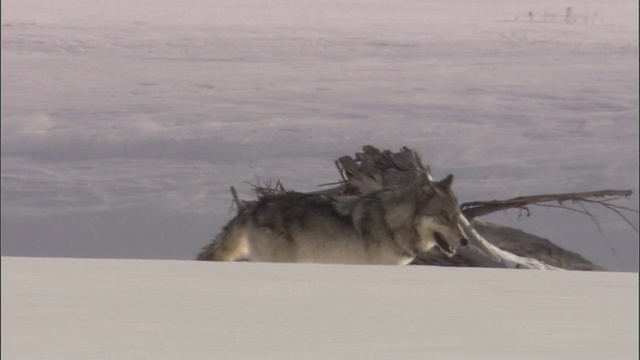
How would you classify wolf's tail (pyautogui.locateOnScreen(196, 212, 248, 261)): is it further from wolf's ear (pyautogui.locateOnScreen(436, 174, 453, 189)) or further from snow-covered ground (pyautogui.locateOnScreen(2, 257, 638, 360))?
wolf's ear (pyautogui.locateOnScreen(436, 174, 453, 189))

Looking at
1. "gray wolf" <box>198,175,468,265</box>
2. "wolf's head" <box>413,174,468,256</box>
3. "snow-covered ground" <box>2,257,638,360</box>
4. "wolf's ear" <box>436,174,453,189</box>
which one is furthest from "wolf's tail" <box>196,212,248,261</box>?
"wolf's ear" <box>436,174,453,189</box>

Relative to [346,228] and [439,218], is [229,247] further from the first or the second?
[439,218]

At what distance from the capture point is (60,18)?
7.45 meters

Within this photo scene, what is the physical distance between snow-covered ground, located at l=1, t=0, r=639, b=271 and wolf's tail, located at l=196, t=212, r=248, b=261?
1.09ft

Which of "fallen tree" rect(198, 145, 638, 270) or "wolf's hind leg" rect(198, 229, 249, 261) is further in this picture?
"fallen tree" rect(198, 145, 638, 270)

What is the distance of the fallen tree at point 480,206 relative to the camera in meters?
6.54

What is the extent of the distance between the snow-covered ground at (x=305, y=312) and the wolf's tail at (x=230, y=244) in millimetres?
182

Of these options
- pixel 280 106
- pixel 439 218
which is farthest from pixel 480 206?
pixel 280 106

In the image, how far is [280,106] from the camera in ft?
23.6

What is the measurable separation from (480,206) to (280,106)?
130 centimetres

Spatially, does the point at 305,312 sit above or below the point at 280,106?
below

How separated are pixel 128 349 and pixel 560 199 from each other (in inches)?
147

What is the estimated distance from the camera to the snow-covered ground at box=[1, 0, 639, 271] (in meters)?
6.84

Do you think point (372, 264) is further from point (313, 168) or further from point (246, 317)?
point (246, 317)
